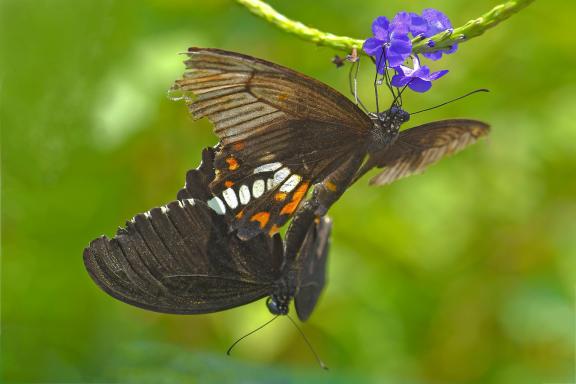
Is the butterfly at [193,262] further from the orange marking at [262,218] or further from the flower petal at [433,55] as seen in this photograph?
the flower petal at [433,55]

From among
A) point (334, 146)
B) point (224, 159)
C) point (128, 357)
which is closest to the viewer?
point (224, 159)

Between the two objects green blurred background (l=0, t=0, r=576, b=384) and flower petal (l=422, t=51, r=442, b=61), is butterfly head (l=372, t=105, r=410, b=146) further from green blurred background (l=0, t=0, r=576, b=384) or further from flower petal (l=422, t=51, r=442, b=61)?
green blurred background (l=0, t=0, r=576, b=384)

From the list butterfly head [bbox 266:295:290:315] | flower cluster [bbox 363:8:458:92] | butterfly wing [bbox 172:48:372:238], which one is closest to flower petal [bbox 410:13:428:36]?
flower cluster [bbox 363:8:458:92]

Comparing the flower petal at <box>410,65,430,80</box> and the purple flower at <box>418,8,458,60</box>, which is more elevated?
the purple flower at <box>418,8,458,60</box>

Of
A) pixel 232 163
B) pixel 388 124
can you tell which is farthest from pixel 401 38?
pixel 232 163

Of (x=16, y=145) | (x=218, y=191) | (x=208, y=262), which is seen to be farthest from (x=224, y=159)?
(x=16, y=145)

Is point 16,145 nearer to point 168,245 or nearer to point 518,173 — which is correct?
point 168,245
